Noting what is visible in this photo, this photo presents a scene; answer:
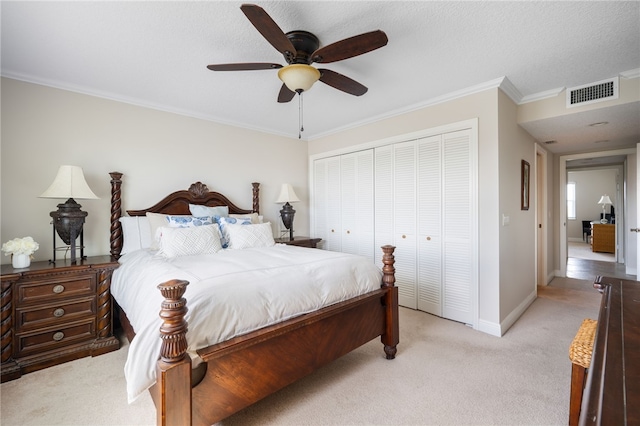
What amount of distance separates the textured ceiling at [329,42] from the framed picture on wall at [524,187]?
46cm

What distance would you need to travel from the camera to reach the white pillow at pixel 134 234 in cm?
294

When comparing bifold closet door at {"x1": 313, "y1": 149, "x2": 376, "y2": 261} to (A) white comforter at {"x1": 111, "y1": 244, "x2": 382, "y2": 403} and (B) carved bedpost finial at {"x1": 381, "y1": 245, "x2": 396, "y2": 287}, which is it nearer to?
(B) carved bedpost finial at {"x1": 381, "y1": 245, "x2": 396, "y2": 287}

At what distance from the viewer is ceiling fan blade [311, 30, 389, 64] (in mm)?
1600

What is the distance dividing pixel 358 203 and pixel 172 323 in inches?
125

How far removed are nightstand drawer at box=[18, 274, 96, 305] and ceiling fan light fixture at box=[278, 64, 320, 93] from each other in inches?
90.6

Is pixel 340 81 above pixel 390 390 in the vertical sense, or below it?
above

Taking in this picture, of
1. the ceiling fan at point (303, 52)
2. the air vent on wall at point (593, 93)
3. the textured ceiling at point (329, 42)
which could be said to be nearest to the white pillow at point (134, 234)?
the textured ceiling at point (329, 42)

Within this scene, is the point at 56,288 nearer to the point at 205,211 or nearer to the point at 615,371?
the point at 205,211

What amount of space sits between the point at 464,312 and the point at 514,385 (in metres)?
1.06

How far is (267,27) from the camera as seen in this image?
1.53 metres

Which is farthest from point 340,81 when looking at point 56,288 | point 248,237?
point 56,288

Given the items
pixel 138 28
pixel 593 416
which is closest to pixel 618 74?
pixel 593 416

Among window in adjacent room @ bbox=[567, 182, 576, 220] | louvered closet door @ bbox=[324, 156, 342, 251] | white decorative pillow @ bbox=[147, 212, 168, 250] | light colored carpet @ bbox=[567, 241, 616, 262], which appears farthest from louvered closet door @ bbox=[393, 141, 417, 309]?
window in adjacent room @ bbox=[567, 182, 576, 220]

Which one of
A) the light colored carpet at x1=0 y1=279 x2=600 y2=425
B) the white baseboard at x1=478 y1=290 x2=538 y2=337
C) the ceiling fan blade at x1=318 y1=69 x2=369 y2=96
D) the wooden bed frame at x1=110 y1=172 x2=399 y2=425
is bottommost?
the light colored carpet at x1=0 y1=279 x2=600 y2=425
